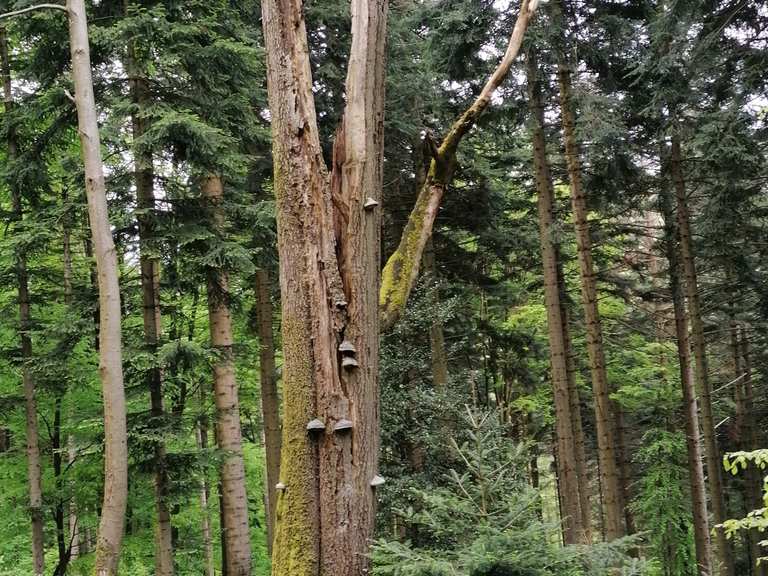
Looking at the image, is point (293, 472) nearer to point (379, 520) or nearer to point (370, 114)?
point (370, 114)

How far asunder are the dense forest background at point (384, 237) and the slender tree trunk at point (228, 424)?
0.03 m

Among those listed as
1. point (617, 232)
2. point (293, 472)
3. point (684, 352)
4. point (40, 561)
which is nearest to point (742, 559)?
point (684, 352)

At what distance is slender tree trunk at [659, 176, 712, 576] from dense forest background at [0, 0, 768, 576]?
0.20 feet

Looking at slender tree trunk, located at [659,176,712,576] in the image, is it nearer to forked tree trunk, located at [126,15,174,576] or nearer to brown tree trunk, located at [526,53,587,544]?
brown tree trunk, located at [526,53,587,544]

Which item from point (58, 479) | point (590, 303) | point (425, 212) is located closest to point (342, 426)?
point (425, 212)

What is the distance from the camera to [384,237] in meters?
11.4

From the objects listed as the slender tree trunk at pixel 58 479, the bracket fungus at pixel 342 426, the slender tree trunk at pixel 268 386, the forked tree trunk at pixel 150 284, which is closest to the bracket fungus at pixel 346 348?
the bracket fungus at pixel 342 426

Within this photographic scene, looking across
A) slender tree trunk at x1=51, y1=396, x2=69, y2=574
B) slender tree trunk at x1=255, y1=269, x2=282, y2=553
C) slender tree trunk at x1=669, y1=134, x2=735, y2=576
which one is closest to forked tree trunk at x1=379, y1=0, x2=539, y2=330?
slender tree trunk at x1=255, y1=269, x2=282, y2=553

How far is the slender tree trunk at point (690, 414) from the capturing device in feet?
35.7

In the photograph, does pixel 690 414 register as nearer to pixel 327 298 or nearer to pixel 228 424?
pixel 228 424

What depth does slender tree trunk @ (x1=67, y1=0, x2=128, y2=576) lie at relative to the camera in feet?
18.4

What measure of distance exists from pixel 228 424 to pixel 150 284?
79.6 inches

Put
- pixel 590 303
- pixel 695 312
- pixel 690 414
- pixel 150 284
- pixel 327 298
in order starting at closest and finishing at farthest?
pixel 327 298, pixel 150 284, pixel 590 303, pixel 695 312, pixel 690 414

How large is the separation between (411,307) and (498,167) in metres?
6.16
